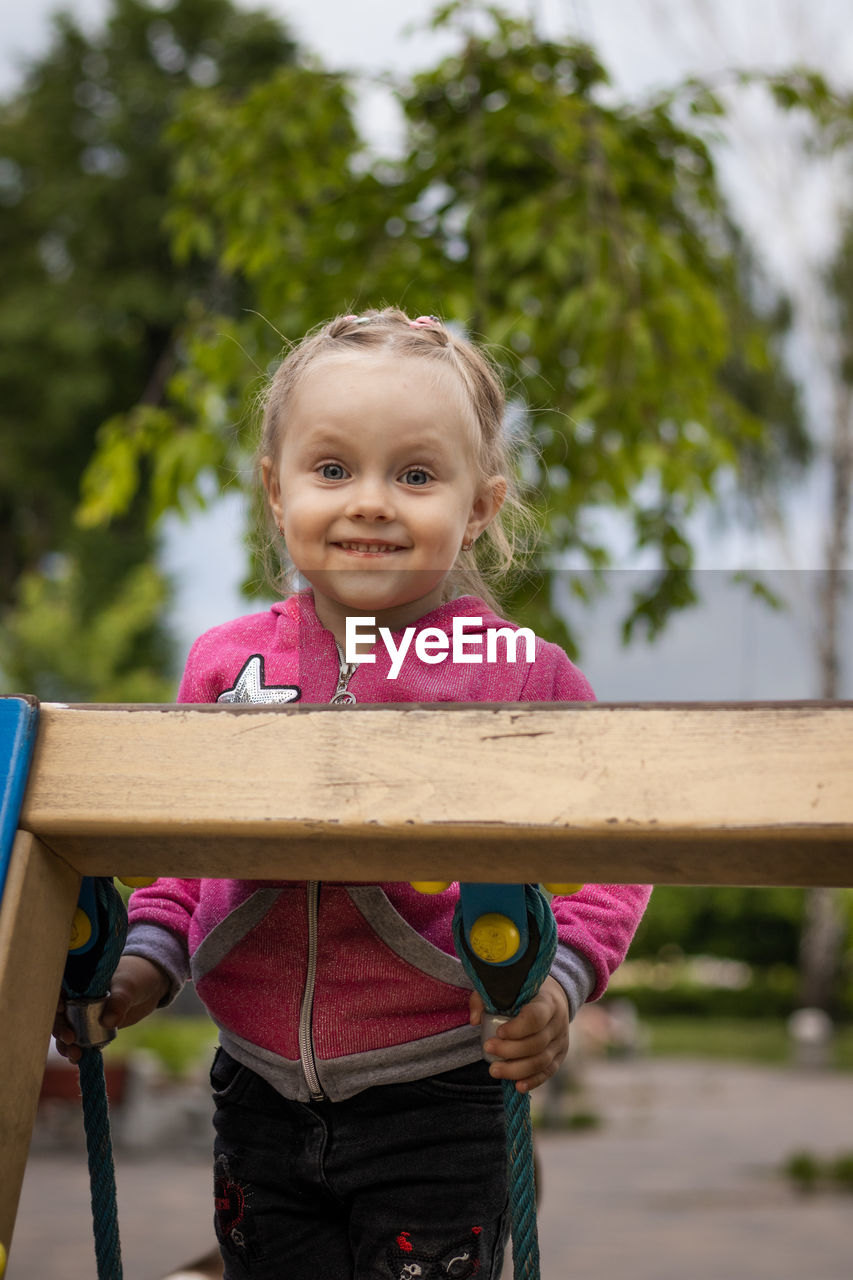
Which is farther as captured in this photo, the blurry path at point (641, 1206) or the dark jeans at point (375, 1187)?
the blurry path at point (641, 1206)

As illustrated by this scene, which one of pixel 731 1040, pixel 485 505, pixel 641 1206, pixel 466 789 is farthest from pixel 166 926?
pixel 731 1040

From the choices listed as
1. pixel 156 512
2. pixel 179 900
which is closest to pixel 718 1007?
pixel 156 512

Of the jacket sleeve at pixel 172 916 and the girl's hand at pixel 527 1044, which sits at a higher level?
the jacket sleeve at pixel 172 916

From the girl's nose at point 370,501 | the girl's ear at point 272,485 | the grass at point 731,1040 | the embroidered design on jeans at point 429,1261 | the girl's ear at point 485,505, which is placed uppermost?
the grass at point 731,1040

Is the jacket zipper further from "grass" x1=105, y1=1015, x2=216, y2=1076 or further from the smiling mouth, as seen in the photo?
"grass" x1=105, y1=1015, x2=216, y2=1076

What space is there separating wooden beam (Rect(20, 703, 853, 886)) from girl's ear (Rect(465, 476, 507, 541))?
52 cm

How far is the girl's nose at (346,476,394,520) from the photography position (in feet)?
3.34

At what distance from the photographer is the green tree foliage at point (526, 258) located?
115 inches

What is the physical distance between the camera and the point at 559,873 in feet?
2.33

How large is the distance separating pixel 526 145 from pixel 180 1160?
5985mm

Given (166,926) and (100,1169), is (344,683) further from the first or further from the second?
(100,1169)

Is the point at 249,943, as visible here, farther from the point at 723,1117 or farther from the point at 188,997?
the point at 188,997

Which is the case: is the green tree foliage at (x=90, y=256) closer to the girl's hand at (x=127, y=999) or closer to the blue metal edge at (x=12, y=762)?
the girl's hand at (x=127, y=999)

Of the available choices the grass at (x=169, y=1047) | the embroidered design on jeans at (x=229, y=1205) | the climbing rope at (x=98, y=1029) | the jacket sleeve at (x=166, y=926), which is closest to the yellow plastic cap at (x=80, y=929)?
the climbing rope at (x=98, y=1029)
